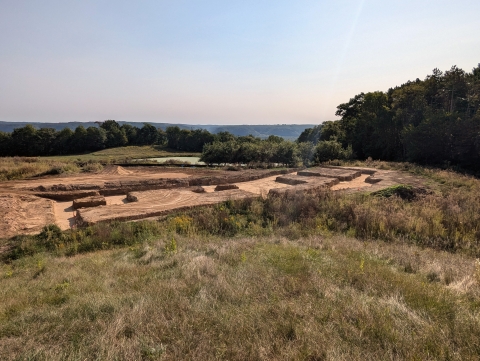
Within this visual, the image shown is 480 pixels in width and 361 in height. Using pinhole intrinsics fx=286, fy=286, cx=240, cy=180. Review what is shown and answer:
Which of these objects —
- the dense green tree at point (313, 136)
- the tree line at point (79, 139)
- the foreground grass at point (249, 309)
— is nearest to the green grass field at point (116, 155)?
the tree line at point (79, 139)

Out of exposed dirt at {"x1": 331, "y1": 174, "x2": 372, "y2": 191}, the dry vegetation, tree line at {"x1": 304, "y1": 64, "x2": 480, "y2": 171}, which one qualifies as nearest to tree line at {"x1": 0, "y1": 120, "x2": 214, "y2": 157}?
tree line at {"x1": 304, "y1": 64, "x2": 480, "y2": 171}

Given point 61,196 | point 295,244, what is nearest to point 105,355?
point 295,244

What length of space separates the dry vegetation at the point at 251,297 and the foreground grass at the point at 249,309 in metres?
0.02

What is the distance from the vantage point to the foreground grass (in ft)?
8.29

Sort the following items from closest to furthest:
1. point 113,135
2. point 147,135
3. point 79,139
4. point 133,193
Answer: point 133,193 < point 79,139 < point 113,135 < point 147,135

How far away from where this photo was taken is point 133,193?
1376 cm

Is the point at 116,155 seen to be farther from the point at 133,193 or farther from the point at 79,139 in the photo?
the point at 133,193

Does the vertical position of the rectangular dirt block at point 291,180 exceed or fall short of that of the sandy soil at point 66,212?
it exceeds it

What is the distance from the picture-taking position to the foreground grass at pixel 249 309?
8.29 ft

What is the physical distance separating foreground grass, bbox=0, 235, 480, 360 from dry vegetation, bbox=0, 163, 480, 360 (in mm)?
15

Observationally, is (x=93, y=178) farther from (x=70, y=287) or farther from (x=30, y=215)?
(x=70, y=287)

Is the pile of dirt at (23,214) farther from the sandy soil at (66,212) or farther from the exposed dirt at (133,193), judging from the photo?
the sandy soil at (66,212)

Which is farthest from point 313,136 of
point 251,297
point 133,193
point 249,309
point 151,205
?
point 249,309

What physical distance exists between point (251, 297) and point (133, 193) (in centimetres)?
1152
